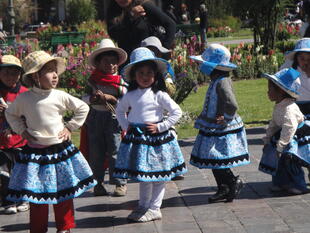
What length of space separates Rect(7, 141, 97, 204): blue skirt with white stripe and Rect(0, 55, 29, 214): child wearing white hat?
0.89 meters

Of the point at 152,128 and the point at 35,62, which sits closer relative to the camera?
the point at 35,62

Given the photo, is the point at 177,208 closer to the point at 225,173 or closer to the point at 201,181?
the point at 225,173

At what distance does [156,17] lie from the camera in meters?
7.10

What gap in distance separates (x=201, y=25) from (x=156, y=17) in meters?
17.9

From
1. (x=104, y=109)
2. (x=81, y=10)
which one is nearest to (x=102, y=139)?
(x=104, y=109)

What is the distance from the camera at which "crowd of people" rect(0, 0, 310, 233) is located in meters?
5.07

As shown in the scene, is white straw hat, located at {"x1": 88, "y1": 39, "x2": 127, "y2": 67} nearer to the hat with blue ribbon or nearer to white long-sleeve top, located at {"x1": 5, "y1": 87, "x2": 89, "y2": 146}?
the hat with blue ribbon

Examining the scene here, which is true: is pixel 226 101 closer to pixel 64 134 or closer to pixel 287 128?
pixel 287 128

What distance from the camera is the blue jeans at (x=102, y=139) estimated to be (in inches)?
255

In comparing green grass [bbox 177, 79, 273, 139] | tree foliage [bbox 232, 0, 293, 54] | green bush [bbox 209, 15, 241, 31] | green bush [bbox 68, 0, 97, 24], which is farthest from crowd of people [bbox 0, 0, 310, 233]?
green bush [bbox 68, 0, 97, 24]

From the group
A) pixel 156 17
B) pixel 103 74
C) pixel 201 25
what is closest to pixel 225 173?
pixel 103 74

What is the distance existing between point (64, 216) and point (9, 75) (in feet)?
4.96

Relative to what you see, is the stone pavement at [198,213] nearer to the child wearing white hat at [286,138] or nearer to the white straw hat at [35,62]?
the child wearing white hat at [286,138]

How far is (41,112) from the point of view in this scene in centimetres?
507
